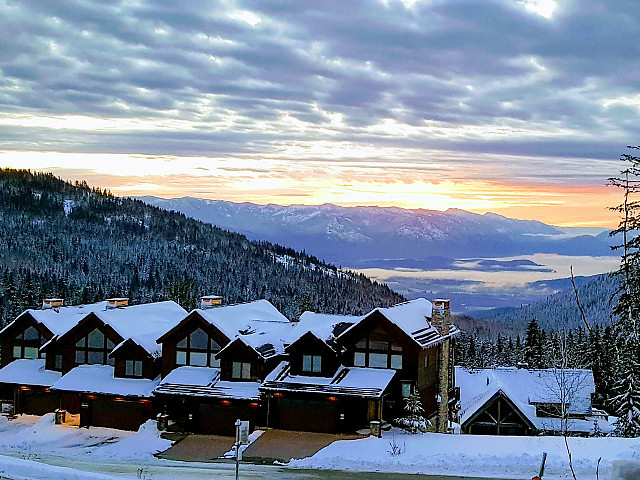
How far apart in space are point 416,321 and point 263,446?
12460 mm

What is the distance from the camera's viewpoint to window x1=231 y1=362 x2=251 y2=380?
39156 millimetres

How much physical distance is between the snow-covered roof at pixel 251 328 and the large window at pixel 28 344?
1281 cm

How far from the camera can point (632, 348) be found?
108 feet

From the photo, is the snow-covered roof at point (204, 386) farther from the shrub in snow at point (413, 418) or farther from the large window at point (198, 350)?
the shrub in snow at point (413, 418)

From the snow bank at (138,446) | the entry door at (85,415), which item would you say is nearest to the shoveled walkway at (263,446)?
the snow bank at (138,446)

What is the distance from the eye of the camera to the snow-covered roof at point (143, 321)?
41750 mm

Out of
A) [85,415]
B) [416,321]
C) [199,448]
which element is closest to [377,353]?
[416,321]

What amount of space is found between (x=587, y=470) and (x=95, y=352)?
29777 mm

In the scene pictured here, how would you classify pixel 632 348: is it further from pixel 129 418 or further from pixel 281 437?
pixel 129 418

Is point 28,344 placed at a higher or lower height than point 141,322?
lower

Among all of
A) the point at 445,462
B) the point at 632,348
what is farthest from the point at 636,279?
the point at 445,462

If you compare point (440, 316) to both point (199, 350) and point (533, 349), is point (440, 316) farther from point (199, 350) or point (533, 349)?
point (533, 349)

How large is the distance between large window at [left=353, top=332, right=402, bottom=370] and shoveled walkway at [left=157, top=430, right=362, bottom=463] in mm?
4887

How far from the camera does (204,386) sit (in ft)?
126
